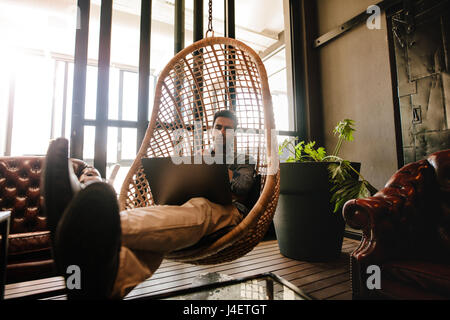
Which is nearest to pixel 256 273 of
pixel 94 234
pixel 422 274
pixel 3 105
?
pixel 422 274

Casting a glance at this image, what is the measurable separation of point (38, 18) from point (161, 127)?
13.2 feet

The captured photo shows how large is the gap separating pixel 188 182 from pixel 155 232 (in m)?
0.26

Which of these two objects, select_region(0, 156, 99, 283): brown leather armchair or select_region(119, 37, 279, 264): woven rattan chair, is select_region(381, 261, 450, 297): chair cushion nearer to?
select_region(119, 37, 279, 264): woven rattan chair

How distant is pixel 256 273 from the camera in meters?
1.73

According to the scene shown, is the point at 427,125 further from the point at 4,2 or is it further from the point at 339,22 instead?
the point at 4,2

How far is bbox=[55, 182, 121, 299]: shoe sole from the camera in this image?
1.72ft

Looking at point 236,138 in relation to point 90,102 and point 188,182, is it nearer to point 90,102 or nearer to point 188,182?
point 188,182

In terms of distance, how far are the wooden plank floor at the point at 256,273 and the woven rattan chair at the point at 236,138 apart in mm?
585

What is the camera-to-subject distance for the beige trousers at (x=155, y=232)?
677mm

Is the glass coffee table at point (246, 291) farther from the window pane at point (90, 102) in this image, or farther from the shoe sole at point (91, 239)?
the window pane at point (90, 102)

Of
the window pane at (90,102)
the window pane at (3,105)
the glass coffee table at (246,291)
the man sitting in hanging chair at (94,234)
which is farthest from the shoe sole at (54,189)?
the window pane at (3,105)

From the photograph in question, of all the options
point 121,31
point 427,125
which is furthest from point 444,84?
point 121,31

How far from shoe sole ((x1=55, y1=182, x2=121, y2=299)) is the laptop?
394mm

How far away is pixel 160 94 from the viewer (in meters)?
1.60
